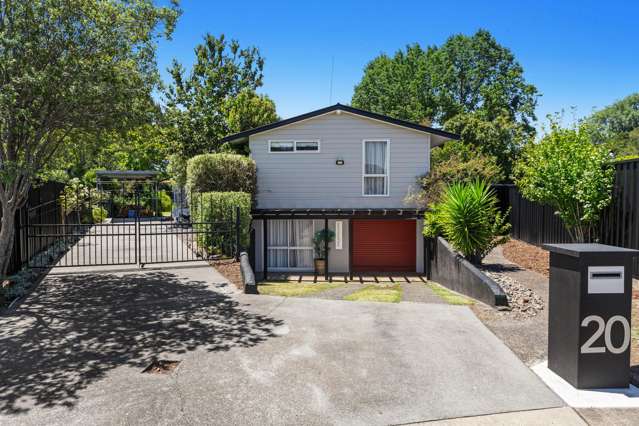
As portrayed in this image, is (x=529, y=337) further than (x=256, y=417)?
Yes

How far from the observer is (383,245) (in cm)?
1794

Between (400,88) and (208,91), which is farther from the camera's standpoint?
(400,88)

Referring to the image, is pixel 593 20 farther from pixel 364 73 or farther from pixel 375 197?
pixel 364 73

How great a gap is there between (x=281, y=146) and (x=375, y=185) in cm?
400

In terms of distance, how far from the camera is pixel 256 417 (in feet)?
13.8

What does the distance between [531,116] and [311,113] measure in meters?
29.8

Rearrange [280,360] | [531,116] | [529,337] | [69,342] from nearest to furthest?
[280,360], [69,342], [529,337], [531,116]

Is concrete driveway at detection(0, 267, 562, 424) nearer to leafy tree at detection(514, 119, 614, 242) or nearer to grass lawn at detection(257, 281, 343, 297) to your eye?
grass lawn at detection(257, 281, 343, 297)

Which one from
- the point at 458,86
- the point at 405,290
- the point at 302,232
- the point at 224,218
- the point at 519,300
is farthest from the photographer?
the point at 458,86

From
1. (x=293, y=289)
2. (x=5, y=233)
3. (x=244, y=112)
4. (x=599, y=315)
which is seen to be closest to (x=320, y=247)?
(x=293, y=289)

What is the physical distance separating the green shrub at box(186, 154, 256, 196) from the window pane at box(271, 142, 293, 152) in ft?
5.16

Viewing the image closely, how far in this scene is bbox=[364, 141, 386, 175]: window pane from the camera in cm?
1717

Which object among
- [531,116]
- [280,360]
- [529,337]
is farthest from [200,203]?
[531,116]

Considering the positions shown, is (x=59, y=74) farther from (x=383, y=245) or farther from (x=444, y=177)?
Answer: (x=383, y=245)
